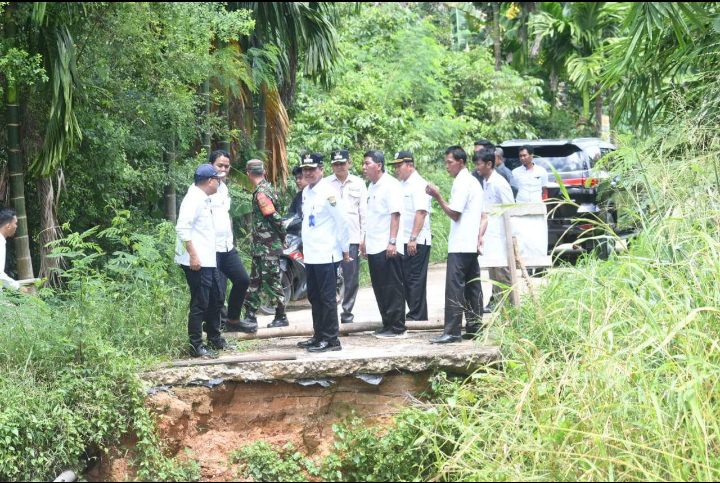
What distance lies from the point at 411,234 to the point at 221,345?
7.18 ft

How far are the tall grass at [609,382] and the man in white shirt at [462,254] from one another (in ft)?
1.60

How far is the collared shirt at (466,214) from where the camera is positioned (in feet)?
26.6

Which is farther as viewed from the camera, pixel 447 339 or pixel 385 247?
pixel 385 247

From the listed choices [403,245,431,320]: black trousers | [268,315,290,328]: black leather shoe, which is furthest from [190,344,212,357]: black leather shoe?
[403,245,431,320]: black trousers

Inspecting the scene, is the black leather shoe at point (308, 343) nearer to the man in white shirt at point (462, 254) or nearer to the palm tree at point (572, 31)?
the man in white shirt at point (462, 254)

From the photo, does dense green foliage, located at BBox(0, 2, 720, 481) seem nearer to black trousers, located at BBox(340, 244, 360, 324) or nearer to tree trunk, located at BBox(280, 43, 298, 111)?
tree trunk, located at BBox(280, 43, 298, 111)

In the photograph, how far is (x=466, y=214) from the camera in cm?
816

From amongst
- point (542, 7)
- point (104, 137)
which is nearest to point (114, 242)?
point (104, 137)

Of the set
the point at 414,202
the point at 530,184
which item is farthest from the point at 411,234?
the point at 530,184

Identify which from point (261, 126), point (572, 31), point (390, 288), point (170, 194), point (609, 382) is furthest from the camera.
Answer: point (572, 31)

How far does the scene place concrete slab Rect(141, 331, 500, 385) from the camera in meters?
7.16

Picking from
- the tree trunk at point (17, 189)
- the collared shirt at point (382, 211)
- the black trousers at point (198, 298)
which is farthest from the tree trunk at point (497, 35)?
the black trousers at point (198, 298)

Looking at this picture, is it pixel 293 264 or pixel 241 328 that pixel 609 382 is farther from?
pixel 293 264

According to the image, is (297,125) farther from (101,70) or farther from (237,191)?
(101,70)
